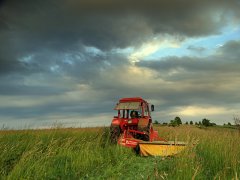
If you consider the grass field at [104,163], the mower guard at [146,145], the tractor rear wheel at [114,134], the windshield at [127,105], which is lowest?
the grass field at [104,163]

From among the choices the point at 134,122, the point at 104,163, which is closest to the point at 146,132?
the point at 134,122

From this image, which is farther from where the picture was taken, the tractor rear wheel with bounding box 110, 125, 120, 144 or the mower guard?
the tractor rear wheel with bounding box 110, 125, 120, 144

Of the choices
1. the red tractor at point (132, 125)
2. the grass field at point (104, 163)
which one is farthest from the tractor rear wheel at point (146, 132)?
the grass field at point (104, 163)

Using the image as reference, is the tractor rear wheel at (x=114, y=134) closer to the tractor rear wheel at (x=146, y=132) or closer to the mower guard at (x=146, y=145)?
the mower guard at (x=146, y=145)

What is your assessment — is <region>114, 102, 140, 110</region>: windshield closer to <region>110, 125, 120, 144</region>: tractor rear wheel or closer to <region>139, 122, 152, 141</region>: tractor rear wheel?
<region>139, 122, 152, 141</region>: tractor rear wheel

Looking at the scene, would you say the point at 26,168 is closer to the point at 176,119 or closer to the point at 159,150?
the point at 159,150

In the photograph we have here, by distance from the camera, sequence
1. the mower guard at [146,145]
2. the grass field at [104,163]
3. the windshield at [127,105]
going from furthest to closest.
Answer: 1. the windshield at [127,105]
2. the mower guard at [146,145]
3. the grass field at [104,163]

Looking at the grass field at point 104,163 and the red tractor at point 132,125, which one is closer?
the grass field at point 104,163

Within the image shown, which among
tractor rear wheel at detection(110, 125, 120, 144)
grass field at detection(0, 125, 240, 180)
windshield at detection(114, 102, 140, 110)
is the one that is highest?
windshield at detection(114, 102, 140, 110)

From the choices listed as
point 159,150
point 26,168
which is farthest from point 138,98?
point 26,168

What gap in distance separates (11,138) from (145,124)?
5823 mm

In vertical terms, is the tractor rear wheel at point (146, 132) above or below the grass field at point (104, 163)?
above

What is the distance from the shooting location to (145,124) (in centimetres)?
1540

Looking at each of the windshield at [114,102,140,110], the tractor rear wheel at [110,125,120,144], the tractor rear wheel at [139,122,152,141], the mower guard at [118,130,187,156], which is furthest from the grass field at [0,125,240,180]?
the windshield at [114,102,140,110]
